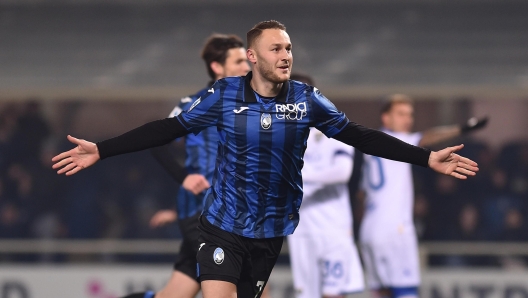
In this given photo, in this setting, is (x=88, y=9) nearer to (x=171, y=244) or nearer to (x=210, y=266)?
(x=171, y=244)

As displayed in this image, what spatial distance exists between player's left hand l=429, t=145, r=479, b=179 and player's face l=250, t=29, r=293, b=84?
31.4 inches

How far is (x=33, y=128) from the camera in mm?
10445

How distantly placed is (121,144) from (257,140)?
0.64 m

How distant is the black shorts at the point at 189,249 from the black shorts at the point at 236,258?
0.91 meters

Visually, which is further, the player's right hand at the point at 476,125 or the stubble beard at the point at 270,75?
the player's right hand at the point at 476,125

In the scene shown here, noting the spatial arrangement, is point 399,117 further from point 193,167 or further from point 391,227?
point 193,167

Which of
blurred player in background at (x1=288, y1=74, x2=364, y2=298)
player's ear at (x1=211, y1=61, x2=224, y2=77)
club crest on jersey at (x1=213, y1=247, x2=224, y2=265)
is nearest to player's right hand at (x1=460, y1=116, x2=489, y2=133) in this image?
blurred player in background at (x1=288, y1=74, x2=364, y2=298)

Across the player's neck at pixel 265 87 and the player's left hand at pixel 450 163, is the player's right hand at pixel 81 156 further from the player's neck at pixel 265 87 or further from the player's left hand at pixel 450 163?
the player's left hand at pixel 450 163

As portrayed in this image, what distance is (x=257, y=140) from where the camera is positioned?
13.6 feet

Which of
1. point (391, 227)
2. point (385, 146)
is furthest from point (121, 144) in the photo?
point (391, 227)

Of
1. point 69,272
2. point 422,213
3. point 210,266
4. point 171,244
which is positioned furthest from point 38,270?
point 210,266

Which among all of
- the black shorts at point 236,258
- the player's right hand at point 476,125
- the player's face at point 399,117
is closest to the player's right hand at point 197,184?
the black shorts at point 236,258

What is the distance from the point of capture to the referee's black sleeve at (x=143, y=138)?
4148mm

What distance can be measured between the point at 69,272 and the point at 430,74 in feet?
15.1
